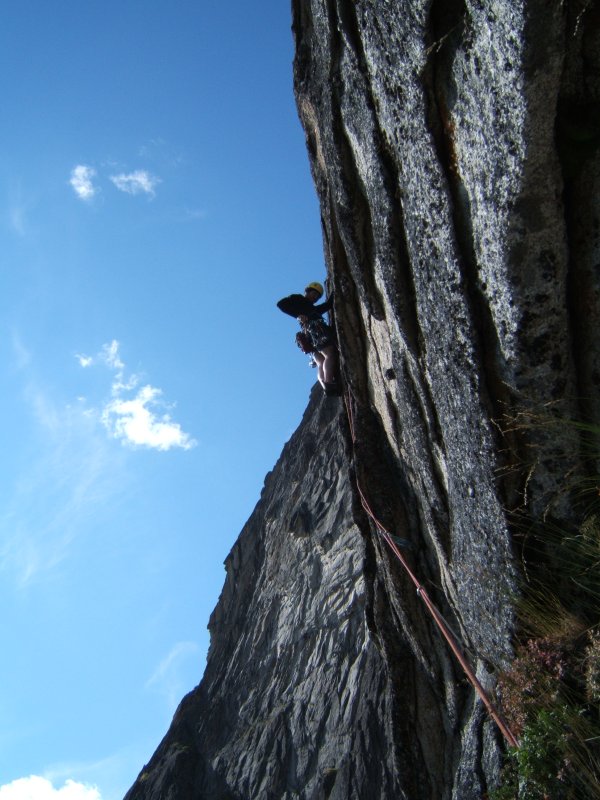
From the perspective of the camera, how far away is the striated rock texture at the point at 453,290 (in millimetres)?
4281

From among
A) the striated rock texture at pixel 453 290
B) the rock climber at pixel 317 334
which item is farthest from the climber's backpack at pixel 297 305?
the striated rock texture at pixel 453 290

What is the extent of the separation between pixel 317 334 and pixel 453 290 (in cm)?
631

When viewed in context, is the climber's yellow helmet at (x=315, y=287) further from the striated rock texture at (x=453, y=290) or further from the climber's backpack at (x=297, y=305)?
the striated rock texture at (x=453, y=290)

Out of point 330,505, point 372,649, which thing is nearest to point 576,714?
point 372,649

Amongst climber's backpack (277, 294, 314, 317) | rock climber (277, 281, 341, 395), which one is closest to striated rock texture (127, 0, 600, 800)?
rock climber (277, 281, 341, 395)

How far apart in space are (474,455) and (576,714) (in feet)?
6.22

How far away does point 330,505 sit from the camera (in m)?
29.2

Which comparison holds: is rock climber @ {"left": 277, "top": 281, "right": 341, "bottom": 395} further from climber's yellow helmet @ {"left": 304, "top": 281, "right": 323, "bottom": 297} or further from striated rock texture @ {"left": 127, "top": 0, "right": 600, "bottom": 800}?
striated rock texture @ {"left": 127, "top": 0, "right": 600, "bottom": 800}

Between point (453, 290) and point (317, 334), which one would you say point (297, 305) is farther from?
point (453, 290)

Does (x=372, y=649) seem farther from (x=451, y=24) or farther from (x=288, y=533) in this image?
(x=451, y=24)

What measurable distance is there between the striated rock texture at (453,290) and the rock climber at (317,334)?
141 cm

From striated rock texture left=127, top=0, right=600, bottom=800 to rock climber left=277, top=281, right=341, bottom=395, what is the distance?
1.41 m

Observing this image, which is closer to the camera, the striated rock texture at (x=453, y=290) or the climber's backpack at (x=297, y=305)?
the striated rock texture at (x=453, y=290)

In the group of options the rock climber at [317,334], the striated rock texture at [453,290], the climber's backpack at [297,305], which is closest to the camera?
the striated rock texture at [453,290]
